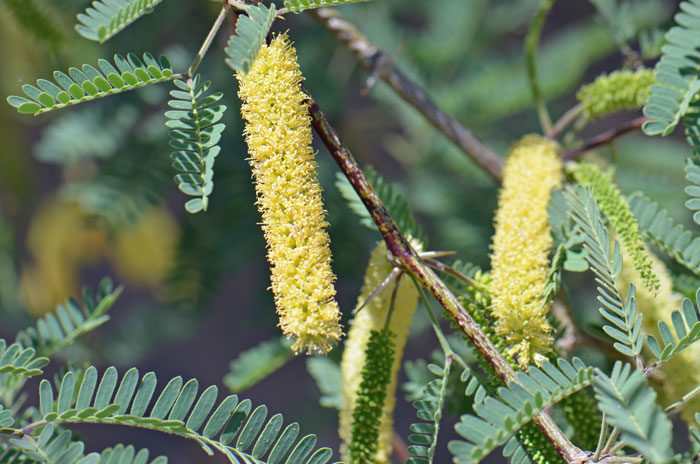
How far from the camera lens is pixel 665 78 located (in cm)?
93

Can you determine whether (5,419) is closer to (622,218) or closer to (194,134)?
(194,134)

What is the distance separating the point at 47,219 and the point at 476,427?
172cm

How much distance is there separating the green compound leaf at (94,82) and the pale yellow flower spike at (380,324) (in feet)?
1.39

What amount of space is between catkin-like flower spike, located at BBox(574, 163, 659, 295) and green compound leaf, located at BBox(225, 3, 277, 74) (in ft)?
1.77

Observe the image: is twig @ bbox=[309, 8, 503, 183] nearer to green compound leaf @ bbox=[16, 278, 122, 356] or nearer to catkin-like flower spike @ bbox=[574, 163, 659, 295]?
catkin-like flower spike @ bbox=[574, 163, 659, 295]

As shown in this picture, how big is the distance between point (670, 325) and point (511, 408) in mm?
382

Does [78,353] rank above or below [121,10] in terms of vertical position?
below

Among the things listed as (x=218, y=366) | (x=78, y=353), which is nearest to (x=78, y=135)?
(x=78, y=353)

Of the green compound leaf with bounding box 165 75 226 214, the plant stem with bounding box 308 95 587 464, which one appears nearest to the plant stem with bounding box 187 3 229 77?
the green compound leaf with bounding box 165 75 226 214

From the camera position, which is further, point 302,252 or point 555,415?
point 555,415

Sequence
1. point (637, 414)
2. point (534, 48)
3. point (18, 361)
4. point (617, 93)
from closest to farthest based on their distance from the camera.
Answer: point (637, 414) → point (18, 361) → point (617, 93) → point (534, 48)

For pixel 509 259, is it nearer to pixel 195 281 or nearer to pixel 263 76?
pixel 263 76

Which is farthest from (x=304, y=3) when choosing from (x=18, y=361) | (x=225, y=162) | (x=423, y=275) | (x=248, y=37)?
(x=225, y=162)

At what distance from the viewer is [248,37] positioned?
0.76 m
